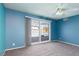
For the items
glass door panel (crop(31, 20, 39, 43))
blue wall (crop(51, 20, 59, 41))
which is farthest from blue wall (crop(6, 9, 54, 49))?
blue wall (crop(51, 20, 59, 41))

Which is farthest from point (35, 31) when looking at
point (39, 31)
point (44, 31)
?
point (44, 31)

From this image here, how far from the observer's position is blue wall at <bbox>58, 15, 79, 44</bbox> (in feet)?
17.6

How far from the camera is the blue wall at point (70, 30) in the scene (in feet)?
17.6

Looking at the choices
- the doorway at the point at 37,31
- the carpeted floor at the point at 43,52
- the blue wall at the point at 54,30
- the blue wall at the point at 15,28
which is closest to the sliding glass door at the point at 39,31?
the doorway at the point at 37,31

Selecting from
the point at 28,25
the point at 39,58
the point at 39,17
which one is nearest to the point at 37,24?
the point at 39,17

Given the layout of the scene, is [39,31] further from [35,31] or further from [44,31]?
[44,31]

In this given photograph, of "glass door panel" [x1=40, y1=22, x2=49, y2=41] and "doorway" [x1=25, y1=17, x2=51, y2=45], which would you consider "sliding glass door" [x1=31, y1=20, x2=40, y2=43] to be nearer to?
"doorway" [x1=25, y1=17, x2=51, y2=45]

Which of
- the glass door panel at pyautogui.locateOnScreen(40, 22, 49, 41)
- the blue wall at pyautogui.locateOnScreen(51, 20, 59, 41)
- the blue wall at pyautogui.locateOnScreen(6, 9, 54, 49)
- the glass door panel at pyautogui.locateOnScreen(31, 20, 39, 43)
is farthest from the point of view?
the blue wall at pyautogui.locateOnScreen(51, 20, 59, 41)

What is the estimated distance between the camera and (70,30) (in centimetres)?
582

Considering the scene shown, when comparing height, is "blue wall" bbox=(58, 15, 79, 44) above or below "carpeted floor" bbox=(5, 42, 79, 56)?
above

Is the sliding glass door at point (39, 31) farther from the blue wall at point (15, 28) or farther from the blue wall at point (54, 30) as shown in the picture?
the blue wall at point (15, 28)

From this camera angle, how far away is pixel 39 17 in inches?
225

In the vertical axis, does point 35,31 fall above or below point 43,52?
above

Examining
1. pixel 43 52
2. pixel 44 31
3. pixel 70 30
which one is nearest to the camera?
pixel 43 52
